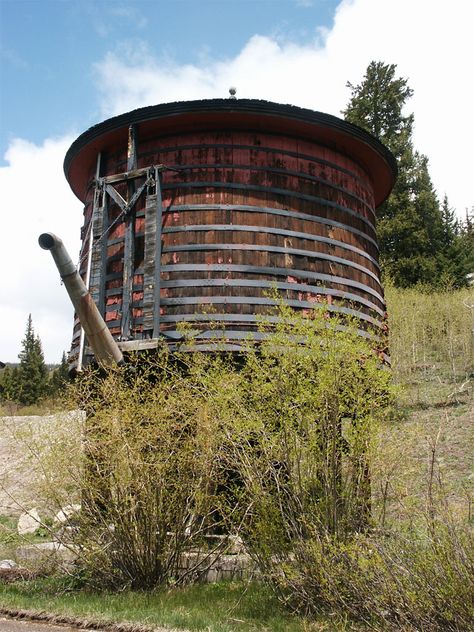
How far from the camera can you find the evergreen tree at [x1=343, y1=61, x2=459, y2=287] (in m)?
32.2

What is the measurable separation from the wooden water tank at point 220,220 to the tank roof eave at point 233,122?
0.06 feet

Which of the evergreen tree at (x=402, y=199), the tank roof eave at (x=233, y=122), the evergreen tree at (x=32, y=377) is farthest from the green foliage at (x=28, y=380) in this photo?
the tank roof eave at (x=233, y=122)

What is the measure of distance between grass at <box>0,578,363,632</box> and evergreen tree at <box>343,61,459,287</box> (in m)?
25.0

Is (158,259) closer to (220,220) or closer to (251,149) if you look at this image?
(220,220)

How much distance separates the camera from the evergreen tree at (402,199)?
1270 inches

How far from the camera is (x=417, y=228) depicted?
32.8 metres

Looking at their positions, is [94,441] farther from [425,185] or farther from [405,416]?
[425,185]

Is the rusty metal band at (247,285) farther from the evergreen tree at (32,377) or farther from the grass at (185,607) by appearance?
the evergreen tree at (32,377)

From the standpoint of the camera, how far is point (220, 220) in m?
8.47

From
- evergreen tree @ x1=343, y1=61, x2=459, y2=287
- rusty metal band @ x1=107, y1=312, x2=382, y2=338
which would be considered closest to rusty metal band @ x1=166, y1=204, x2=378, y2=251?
rusty metal band @ x1=107, y1=312, x2=382, y2=338

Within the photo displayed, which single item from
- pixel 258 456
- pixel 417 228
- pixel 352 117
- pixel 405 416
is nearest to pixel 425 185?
pixel 417 228

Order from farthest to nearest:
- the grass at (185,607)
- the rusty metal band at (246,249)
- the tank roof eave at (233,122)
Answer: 1. the tank roof eave at (233,122)
2. the rusty metal band at (246,249)
3. the grass at (185,607)

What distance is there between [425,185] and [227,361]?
29744 mm

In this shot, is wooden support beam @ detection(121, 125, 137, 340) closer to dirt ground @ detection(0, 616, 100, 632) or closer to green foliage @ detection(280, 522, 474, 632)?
dirt ground @ detection(0, 616, 100, 632)
